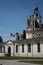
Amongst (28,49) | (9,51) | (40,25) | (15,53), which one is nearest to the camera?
(28,49)

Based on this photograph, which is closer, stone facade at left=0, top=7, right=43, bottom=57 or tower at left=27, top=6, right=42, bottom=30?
stone facade at left=0, top=7, right=43, bottom=57

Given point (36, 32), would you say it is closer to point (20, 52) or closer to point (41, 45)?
point (20, 52)

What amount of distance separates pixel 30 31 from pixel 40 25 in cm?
963

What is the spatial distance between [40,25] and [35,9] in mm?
6744

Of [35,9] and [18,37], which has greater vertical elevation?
[35,9]

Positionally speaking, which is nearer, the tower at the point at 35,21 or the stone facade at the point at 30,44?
the stone facade at the point at 30,44

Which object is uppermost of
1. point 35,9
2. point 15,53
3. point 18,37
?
point 35,9

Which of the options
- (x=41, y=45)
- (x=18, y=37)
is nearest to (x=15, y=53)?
(x=41, y=45)

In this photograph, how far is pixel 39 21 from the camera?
A: 90.5 m

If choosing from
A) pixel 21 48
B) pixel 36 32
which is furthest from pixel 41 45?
pixel 36 32

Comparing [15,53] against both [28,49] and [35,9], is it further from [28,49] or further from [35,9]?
[35,9]

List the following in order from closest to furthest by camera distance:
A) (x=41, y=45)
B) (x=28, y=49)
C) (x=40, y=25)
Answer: (x=41, y=45)
(x=28, y=49)
(x=40, y=25)

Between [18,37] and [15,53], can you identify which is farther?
[18,37]

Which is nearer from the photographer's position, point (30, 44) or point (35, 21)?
point (30, 44)
